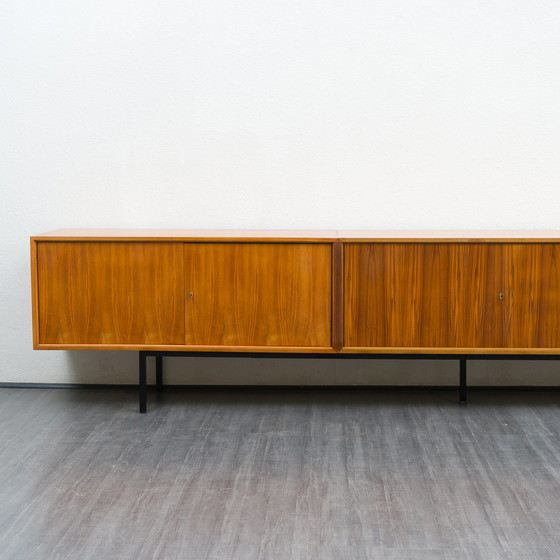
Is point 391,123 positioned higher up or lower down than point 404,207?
higher up

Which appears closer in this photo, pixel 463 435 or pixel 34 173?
pixel 463 435

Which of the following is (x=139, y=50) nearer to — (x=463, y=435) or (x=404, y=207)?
(x=404, y=207)

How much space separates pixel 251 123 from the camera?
3.78 metres

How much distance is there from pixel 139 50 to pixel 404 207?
4.96 ft

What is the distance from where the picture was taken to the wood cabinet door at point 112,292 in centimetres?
337

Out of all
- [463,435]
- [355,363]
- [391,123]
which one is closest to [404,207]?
[391,123]

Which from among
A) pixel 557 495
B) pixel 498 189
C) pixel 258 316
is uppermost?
pixel 498 189

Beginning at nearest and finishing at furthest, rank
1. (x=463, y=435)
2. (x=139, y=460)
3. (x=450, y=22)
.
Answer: (x=139, y=460) < (x=463, y=435) < (x=450, y=22)

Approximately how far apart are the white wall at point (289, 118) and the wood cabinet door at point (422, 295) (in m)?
0.52

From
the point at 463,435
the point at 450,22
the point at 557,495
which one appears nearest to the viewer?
the point at 557,495

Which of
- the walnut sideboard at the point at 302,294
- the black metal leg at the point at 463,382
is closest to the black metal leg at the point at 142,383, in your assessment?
the walnut sideboard at the point at 302,294

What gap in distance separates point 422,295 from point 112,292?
4.43ft

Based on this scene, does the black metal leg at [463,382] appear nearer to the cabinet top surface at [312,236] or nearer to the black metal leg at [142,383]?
the cabinet top surface at [312,236]

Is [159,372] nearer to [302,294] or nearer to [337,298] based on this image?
[302,294]
